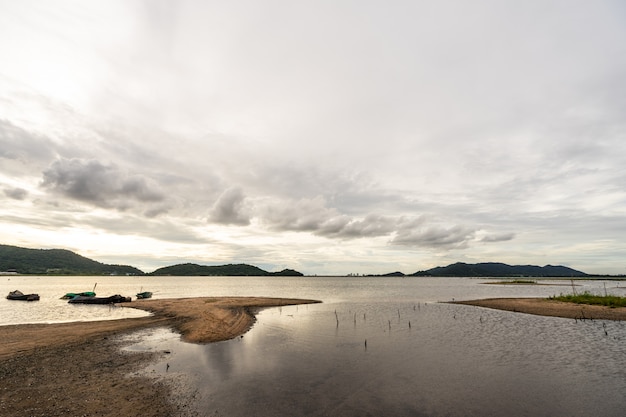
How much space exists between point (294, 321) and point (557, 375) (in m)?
39.4

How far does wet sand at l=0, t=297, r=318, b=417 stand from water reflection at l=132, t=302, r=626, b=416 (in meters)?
3.17

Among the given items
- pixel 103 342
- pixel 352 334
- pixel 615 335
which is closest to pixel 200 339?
pixel 103 342

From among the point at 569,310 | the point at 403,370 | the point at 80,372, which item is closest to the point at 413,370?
the point at 403,370

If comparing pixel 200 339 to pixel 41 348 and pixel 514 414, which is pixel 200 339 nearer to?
pixel 41 348

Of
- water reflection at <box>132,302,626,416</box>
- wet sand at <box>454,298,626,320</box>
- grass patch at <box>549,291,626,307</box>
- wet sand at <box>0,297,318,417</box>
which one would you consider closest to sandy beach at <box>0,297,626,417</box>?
wet sand at <box>0,297,318,417</box>

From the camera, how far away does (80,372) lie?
2477 centimetres

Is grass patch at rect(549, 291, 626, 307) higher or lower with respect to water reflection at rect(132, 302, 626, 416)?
higher

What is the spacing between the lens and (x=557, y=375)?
26.9 meters

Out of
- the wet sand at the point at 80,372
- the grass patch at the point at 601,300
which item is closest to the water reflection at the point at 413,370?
the wet sand at the point at 80,372

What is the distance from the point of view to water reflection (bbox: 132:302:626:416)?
20.5m

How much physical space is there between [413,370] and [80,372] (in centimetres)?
2817

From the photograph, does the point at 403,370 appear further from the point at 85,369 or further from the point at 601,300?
the point at 601,300

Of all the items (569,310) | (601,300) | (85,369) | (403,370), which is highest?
(601,300)

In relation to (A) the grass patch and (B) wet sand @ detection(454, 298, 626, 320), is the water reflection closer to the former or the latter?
(B) wet sand @ detection(454, 298, 626, 320)
